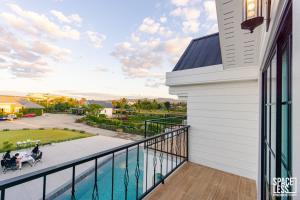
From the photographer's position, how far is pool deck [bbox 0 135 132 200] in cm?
499

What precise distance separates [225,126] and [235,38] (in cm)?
194

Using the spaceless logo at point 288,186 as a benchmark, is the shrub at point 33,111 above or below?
below

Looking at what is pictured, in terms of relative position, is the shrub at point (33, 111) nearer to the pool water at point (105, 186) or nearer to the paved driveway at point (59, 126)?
the paved driveway at point (59, 126)

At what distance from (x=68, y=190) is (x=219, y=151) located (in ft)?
17.2

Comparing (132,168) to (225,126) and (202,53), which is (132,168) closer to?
(225,126)

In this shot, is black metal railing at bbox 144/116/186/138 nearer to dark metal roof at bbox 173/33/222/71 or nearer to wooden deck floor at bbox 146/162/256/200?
wooden deck floor at bbox 146/162/256/200

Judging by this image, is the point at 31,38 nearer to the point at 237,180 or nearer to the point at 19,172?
the point at 19,172

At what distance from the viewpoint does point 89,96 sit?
4097 centimetres

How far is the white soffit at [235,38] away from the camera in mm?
1842

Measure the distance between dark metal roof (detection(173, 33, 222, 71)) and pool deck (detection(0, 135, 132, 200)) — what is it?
5.77m

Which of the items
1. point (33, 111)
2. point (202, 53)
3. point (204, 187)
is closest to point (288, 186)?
point (204, 187)

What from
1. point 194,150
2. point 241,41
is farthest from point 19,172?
point 241,41

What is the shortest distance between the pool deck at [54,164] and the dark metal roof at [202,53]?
5770mm

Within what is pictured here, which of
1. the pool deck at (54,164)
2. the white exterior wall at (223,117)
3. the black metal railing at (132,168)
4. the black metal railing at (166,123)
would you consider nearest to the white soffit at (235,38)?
the white exterior wall at (223,117)
